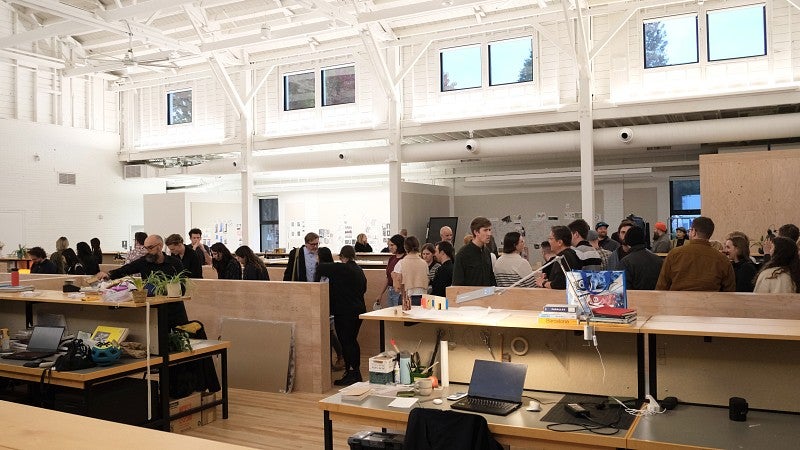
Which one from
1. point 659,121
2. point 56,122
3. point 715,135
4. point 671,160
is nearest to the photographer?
point 715,135

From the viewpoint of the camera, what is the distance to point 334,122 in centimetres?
1446

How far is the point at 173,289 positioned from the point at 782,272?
14.8ft

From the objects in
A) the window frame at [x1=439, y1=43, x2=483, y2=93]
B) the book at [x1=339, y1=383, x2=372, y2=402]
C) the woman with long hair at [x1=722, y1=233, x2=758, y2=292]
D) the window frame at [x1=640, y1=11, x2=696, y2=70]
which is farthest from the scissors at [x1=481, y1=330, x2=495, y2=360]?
the window frame at [x1=439, y1=43, x2=483, y2=93]

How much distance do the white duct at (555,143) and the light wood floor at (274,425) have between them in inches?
261

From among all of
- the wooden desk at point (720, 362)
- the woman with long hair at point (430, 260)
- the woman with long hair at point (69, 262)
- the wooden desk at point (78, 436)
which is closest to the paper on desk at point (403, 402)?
the wooden desk at point (720, 362)

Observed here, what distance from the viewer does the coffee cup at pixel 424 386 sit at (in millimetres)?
A: 4035

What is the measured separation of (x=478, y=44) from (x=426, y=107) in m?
1.60

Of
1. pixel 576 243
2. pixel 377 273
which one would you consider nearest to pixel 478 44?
pixel 377 273

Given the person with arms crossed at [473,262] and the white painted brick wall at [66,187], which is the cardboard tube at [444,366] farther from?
the white painted brick wall at [66,187]

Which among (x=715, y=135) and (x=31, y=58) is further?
(x=31, y=58)

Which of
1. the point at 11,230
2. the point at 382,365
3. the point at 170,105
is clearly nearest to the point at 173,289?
the point at 382,365

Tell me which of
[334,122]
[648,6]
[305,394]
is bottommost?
[305,394]

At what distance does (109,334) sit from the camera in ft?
17.7

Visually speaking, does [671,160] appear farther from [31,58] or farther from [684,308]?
[31,58]
